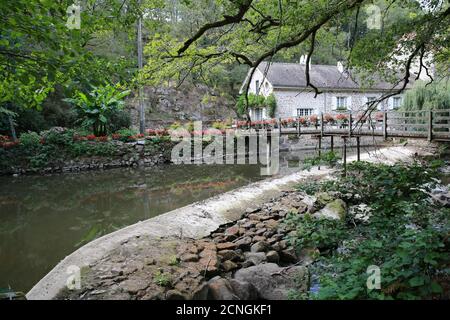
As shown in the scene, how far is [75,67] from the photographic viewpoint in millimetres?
3480

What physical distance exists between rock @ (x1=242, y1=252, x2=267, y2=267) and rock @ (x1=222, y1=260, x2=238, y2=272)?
20 centimetres

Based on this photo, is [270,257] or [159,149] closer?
[270,257]

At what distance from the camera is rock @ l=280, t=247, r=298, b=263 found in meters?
5.11

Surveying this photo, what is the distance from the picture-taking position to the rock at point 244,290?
3.75 meters

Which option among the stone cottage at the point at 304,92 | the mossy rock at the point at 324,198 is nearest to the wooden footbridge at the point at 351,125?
the mossy rock at the point at 324,198

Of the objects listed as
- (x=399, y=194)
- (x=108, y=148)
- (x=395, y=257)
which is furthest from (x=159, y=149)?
(x=395, y=257)

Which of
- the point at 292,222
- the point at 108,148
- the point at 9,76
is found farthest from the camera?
the point at 108,148

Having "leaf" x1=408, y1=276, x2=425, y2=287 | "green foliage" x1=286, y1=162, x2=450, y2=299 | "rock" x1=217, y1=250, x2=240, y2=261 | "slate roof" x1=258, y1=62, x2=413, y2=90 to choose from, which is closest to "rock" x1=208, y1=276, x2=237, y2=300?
"green foliage" x1=286, y1=162, x2=450, y2=299

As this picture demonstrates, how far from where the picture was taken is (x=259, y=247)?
529 cm

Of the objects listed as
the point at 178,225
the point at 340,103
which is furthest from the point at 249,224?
the point at 340,103

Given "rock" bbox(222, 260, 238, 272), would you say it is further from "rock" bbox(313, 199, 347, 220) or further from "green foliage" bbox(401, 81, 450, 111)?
"green foliage" bbox(401, 81, 450, 111)

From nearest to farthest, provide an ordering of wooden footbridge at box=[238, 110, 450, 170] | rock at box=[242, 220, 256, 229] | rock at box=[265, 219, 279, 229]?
rock at box=[265, 219, 279, 229], rock at box=[242, 220, 256, 229], wooden footbridge at box=[238, 110, 450, 170]

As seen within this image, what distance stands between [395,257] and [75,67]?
3.86m
